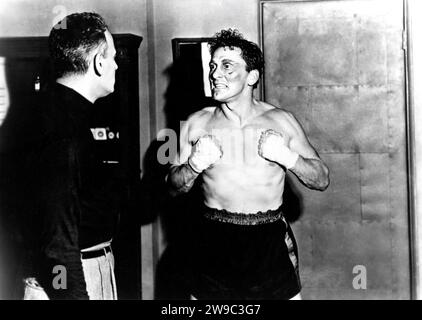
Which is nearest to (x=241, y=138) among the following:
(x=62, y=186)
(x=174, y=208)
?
(x=62, y=186)

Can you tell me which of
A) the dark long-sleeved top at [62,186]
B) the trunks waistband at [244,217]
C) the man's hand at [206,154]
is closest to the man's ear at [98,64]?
the dark long-sleeved top at [62,186]

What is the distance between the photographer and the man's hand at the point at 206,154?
2.54 m

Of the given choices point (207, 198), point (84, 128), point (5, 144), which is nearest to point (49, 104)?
point (84, 128)

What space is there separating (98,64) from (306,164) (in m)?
1.13

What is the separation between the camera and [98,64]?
7.21ft

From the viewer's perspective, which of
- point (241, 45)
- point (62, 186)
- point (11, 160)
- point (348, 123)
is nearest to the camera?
point (62, 186)

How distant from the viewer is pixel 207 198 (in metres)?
2.78

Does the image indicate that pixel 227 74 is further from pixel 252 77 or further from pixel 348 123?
pixel 348 123

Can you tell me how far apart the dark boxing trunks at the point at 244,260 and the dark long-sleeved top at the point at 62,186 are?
86cm

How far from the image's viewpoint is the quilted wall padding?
3682 mm
